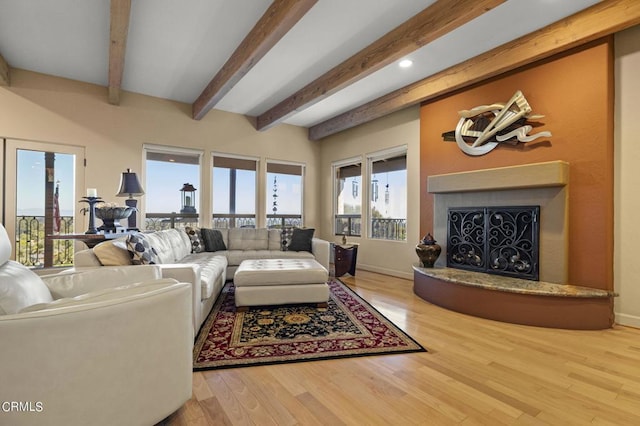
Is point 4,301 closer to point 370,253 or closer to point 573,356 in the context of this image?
point 573,356

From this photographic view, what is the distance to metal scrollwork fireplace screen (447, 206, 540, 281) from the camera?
10.4 ft

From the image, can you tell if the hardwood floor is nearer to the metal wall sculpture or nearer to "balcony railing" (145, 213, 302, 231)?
the metal wall sculpture

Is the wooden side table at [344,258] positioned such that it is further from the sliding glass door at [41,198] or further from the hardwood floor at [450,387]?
the sliding glass door at [41,198]

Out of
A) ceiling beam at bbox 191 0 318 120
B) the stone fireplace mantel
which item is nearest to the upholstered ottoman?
the stone fireplace mantel

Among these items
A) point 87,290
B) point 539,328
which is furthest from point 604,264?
point 87,290

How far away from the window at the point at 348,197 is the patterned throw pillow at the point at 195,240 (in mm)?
2723

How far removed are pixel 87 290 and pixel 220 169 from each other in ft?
13.3

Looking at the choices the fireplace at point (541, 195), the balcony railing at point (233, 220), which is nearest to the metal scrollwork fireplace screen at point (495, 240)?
the fireplace at point (541, 195)

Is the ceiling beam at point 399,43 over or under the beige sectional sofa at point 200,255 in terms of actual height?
over

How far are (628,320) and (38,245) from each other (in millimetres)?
6795

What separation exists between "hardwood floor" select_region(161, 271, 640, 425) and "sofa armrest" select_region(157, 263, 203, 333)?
2.17 feet

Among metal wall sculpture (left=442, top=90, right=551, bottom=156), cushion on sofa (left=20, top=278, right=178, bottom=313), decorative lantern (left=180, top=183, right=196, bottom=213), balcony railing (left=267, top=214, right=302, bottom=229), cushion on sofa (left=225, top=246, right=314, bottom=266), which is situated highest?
metal wall sculpture (left=442, top=90, right=551, bottom=156)

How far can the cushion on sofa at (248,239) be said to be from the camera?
4.87 m

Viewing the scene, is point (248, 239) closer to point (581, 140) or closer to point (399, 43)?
point (399, 43)
